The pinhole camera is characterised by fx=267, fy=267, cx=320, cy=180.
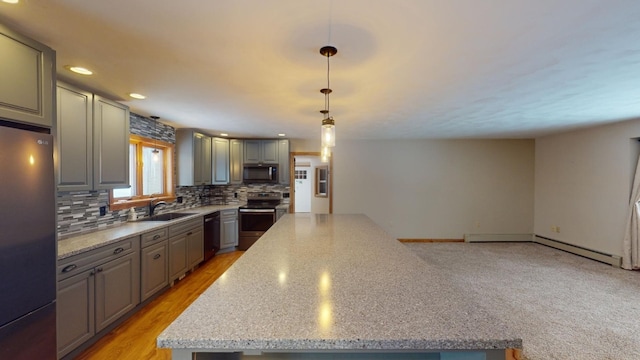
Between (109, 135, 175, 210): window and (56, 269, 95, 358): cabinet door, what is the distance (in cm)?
118

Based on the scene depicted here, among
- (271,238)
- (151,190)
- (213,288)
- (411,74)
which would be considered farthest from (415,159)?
(213,288)

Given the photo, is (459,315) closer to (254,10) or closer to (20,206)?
(254,10)

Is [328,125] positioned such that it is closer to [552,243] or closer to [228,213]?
[228,213]

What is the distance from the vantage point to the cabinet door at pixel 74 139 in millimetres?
2084

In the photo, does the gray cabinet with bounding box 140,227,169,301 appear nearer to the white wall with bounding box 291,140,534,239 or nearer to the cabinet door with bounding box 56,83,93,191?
the cabinet door with bounding box 56,83,93,191

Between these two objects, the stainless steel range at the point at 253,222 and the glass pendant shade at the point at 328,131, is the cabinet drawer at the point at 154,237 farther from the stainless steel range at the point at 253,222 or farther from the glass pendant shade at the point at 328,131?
the glass pendant shade at the point at 328,131

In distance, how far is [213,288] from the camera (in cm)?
121

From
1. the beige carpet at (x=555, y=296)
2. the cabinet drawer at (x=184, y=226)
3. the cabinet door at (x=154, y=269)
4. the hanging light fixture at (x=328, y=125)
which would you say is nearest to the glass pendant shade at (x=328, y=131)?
the hanging light fixture at (x=328, y=125)

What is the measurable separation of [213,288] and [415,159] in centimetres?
532

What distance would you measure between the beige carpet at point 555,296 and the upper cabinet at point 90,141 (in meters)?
3.25

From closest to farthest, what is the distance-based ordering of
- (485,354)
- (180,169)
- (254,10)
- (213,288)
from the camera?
(485,354) < (213,288) < (254,10) < (180,169)

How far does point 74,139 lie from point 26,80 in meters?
0.81

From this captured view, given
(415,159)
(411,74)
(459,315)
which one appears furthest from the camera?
(415,159)

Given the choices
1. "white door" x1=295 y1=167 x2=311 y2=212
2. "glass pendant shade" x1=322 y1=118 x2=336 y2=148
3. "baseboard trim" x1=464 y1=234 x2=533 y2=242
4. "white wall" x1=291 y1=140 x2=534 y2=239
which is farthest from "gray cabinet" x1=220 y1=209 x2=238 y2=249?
"baseboard trim" x1=464 y1=234 x2=533 y2=242
